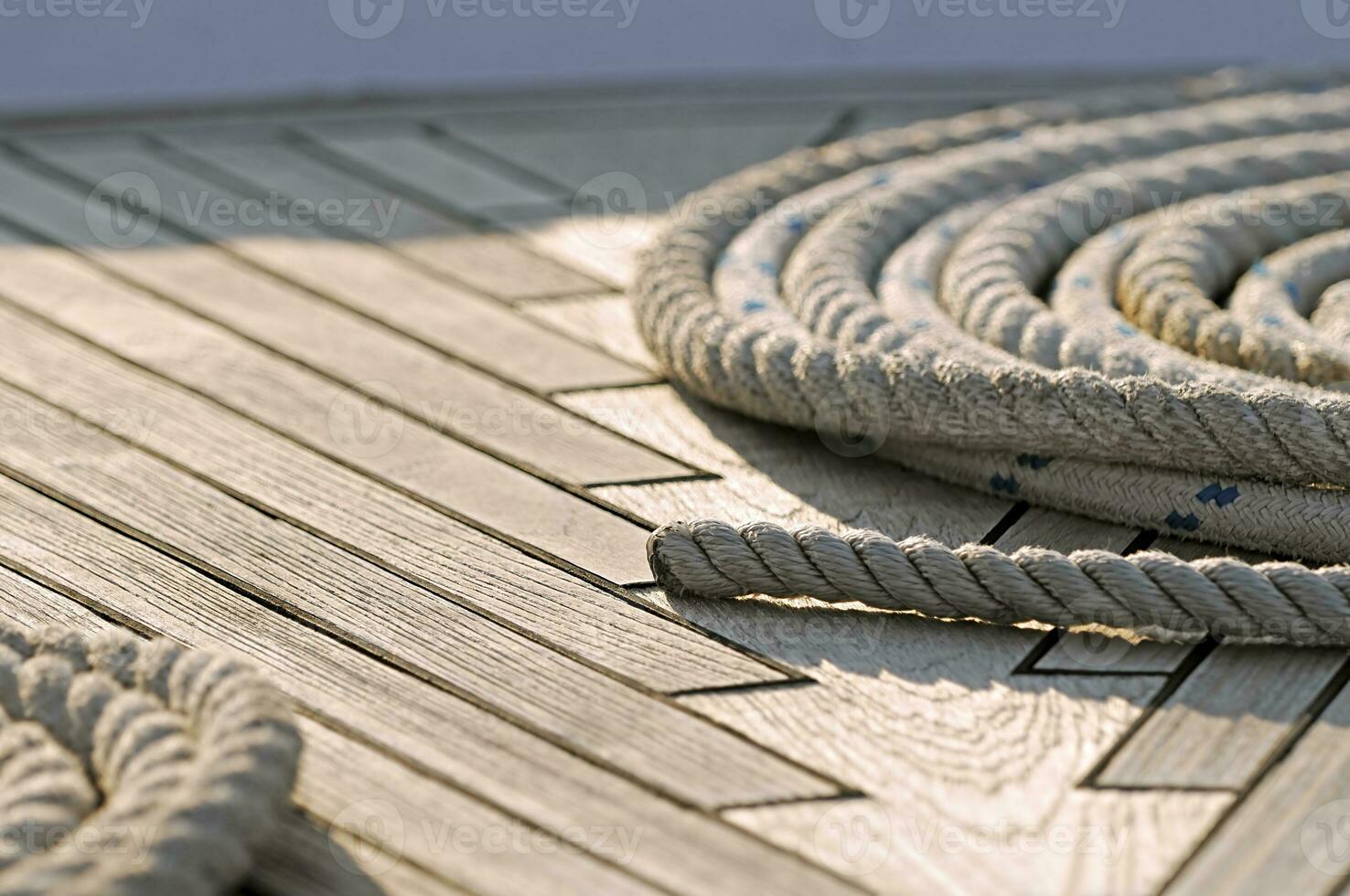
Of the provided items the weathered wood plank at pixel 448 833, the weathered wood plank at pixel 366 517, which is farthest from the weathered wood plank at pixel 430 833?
the weathered wood plank at pixel 366 517

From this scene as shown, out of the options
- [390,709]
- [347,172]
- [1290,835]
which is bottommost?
[390,709]

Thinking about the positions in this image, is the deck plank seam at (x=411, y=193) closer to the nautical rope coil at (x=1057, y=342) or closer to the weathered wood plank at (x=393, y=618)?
the nautical rope coil at (x=1057, y=342)

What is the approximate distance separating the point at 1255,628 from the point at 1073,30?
218cm

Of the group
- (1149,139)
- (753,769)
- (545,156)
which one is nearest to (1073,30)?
(1149,139)

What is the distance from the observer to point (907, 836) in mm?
1307

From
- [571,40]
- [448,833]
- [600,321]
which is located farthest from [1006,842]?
[571,40]

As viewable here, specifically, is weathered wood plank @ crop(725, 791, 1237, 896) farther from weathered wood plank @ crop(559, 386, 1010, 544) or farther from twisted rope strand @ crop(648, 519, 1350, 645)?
weathered wood plank @ crop(559, 386, 1010, 544)

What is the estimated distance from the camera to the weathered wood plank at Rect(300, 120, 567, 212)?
9.11ft

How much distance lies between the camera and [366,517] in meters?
1.81

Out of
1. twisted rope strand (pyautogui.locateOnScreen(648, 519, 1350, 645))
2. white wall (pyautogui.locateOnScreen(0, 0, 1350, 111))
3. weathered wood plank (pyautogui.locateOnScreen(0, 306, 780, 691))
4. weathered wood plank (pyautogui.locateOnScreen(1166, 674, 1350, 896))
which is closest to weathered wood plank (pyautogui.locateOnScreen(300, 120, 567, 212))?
white wall (pyautogui.locateOnScreen(0, 0, 1350, 111))

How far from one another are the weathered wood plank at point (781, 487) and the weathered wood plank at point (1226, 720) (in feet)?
1.14

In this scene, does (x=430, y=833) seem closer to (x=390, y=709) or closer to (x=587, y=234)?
(x=390, y=709)

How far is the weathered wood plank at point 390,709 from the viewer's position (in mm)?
1291

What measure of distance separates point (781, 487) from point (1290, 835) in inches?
28.8
